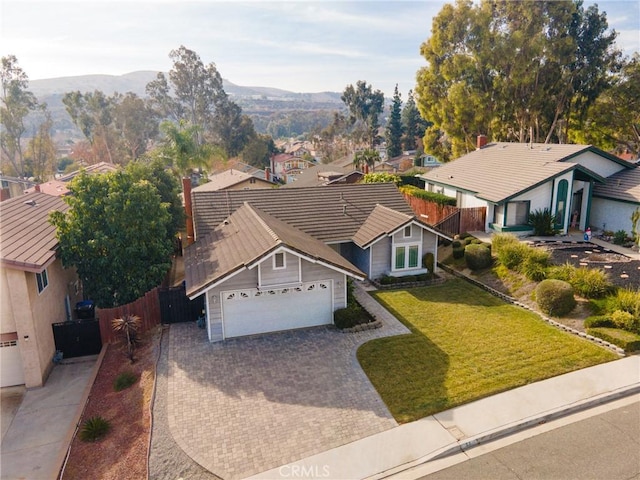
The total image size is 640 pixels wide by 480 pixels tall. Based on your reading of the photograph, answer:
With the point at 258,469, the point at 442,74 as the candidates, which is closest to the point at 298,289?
the point at 258,469

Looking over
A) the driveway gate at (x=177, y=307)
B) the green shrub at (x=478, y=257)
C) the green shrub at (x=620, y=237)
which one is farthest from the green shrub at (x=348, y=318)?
the green shrub at (x=620, y=237)

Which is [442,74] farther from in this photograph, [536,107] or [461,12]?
[536,107]

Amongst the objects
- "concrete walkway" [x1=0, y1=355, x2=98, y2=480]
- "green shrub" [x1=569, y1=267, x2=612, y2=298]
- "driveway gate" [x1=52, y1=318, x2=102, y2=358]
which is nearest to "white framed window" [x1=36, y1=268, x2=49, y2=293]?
"driveway gate" [x1=52, y1=318, x2=102, y2=358]

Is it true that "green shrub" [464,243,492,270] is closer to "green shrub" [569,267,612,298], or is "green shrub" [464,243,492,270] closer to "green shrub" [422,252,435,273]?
"green shrub" [422,252,435,273]

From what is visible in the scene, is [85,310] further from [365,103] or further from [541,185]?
[365,103]

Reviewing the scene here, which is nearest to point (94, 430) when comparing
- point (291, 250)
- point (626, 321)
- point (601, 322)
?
point (291, 250)

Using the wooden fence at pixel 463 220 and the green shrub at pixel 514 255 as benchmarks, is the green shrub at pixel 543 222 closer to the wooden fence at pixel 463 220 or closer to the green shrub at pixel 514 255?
the wooden fence at pixel 463 220
